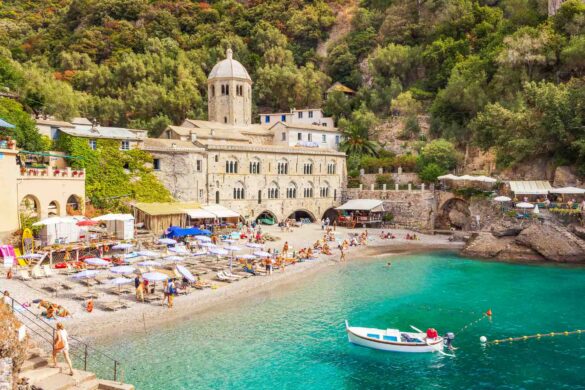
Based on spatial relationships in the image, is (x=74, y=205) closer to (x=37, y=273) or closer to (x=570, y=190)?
(x=37, y=273)

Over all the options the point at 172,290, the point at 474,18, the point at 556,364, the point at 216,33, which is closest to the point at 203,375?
the point at 172,290

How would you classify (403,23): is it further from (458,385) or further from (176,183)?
(458,385)

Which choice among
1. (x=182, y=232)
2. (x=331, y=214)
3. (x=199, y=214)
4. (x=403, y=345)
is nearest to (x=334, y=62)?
(x=331, y=214)

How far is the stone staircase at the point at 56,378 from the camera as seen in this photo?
41.4 feet

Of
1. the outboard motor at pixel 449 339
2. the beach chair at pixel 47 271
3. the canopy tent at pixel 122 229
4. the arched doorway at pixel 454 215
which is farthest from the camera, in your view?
the arched doorway at pixel 454 215

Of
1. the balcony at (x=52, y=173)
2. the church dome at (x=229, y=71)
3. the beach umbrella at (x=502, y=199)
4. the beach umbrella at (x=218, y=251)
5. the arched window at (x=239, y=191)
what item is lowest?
the beach umbrella at (x=218, y=251)

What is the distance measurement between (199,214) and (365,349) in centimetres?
2270

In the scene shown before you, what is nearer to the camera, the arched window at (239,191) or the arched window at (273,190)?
the arched window at (239,191)

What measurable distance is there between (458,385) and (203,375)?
901 centimetres

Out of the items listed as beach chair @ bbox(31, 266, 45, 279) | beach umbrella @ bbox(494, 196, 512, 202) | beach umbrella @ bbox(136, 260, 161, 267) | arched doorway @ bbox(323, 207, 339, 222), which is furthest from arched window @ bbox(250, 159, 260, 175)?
beach chair @ bbox(31, 266, 45, 279)

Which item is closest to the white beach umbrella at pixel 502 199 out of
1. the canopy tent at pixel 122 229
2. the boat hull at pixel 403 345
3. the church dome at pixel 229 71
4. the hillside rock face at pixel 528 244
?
the hillside rock face at pixel 528 244

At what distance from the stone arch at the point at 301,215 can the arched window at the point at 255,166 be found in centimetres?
658

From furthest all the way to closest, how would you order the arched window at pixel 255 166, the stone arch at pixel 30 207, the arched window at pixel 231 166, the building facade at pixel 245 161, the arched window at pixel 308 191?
the arched window at pixel 308 191 < the arched window at pixel 255 166 < the arched window at pixel 231 166 < the building facade at pixel 245 161 < the stone arch at pixel 30 207

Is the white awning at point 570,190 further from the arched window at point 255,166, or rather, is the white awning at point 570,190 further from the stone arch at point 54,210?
the stone arch at point 54,210
